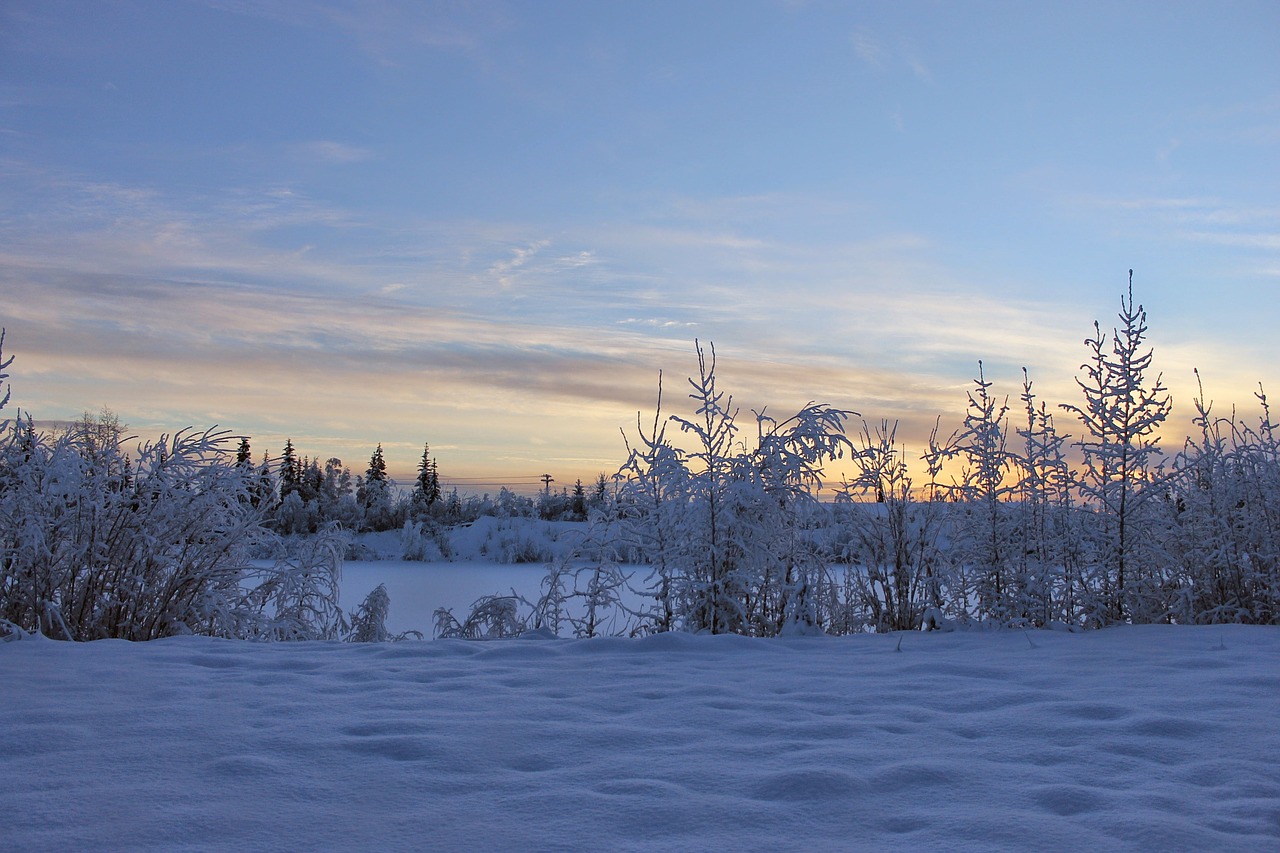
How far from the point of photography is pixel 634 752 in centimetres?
294

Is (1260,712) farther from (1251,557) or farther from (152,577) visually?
(152,577)

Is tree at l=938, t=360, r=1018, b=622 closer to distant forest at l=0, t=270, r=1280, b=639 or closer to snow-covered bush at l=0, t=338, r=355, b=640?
distant forest at l=0, t=270, r=1280, b=639

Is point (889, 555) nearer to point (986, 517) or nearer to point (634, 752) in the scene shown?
point (986, 517)

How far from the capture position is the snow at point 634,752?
2.24 metres

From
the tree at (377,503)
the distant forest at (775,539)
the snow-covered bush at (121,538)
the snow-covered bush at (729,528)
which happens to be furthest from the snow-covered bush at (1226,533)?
the tree at (377,503)

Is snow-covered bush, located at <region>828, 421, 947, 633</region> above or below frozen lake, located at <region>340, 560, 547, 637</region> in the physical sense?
above

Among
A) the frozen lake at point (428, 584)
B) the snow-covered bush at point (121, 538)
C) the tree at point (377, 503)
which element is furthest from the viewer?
the tree at point (377, 503)

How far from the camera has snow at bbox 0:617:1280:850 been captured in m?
2.24

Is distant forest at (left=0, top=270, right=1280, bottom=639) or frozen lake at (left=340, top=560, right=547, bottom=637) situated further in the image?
frozen lake at (left=340, top=560, right=547, bottom=637)

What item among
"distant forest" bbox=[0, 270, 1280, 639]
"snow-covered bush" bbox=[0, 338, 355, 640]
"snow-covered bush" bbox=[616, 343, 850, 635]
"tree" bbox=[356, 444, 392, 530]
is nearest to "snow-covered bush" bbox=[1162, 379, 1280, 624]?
"distant forest" bbox=[0, 270, 1280, 639]

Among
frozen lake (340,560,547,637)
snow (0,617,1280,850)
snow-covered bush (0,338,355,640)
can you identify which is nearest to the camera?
snow (0,617,1280,850)

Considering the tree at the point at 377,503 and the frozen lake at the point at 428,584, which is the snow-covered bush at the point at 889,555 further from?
the tree at the point at 377,503

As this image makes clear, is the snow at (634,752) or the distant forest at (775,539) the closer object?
the snow at (634,752)

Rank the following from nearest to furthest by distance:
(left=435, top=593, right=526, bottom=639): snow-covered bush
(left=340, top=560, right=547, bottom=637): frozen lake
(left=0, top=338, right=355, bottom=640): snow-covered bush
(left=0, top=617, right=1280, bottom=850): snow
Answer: (left=0, top=617, right=1280, bottom=850): snow < (left=0, top=338, right=355, bottom=640): snow-covered bush < (left=435, top=593, right=526, bottom=639): snow-covered bush < (left=340, top=560, right=547, bottom=637): frozen lake
